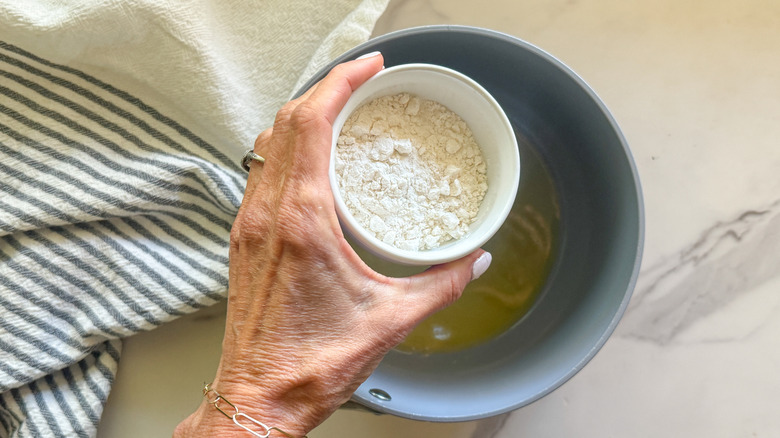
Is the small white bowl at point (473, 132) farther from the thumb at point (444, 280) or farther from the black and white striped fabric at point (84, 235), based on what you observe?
the black and white striped fabric at point (84, 235)

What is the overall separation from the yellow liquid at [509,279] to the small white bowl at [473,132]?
0.14 metres

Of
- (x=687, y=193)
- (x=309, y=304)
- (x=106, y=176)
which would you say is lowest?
(x=309, y=304)

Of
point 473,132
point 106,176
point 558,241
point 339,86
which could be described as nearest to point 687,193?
point 558,241

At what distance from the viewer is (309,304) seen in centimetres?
42

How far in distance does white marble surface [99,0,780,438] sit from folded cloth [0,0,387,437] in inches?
8.8

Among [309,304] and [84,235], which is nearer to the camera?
[309,304]

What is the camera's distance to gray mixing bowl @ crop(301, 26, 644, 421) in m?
0.48

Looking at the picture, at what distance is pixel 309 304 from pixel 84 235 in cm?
29

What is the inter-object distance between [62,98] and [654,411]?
0.74 meters

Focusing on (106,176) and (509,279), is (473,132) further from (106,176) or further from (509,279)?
(106,176)

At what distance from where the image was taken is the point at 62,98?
56 cm

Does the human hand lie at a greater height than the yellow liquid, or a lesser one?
lesser

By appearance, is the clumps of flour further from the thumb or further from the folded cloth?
the folded cloth

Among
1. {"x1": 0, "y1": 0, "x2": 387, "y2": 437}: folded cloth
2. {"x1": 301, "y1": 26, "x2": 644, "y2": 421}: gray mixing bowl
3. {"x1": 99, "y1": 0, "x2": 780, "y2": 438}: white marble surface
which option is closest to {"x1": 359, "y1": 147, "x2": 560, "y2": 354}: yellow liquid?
{"x1": 301, "y1": 26, "x2": 644, "y2": 421}: gray mixing bowl
